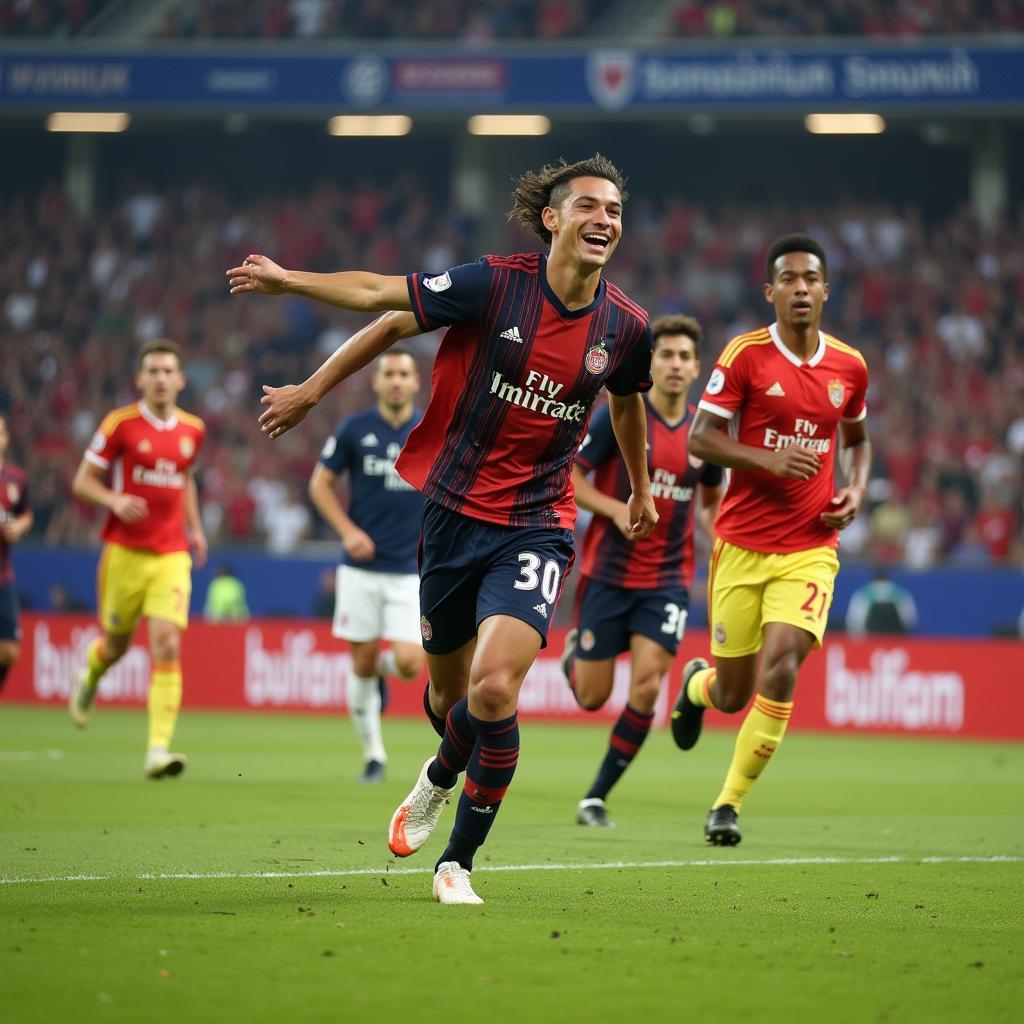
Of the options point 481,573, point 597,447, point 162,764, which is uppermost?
point 597,447

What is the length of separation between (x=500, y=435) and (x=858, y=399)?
297 centimetres

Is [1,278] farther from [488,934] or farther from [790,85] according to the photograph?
[488,934]

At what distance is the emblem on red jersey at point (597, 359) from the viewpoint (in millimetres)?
6605

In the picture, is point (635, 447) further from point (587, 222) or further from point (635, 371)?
point (587, 222)

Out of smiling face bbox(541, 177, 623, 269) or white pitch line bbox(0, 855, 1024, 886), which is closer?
smiling face bbox(541, 177, 623, 269)

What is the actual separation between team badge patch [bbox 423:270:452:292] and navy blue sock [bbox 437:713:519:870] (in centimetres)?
151

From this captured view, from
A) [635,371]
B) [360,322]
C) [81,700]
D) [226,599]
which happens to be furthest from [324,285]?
[360,322]

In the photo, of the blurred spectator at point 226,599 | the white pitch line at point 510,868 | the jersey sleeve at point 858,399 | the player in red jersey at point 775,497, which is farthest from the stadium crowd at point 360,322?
the white pitch line at point 510,868

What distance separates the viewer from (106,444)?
1242 cm

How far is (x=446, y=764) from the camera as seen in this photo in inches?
270

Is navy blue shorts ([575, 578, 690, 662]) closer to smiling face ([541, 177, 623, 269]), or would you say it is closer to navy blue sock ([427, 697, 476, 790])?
navy blue sock ([427, 697, 476, 790])

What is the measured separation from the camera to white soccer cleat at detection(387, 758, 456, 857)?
6.93 metres

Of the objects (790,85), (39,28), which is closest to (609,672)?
(790,85)

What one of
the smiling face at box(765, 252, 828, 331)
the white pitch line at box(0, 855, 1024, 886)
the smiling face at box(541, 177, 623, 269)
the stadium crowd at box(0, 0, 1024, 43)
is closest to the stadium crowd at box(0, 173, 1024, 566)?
the stadium crowd at box(0, 0, 1024, 43)
